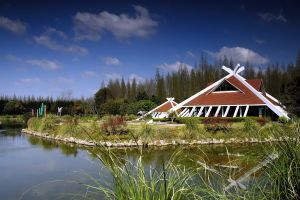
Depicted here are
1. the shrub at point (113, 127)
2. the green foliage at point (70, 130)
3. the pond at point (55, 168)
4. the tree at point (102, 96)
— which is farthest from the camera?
the tree at point (102, 96)

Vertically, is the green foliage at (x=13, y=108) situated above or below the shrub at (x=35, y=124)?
above

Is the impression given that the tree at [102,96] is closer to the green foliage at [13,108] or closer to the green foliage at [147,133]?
the green foliage at [13,108]

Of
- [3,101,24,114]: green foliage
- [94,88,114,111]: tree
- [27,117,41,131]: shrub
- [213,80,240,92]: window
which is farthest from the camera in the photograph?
[94,88,114,111]: tree

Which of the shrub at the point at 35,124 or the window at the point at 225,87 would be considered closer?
the shrub at the point at 35,124

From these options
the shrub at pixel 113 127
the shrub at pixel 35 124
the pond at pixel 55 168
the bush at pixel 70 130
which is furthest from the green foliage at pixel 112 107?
the pond at pixel 55 168

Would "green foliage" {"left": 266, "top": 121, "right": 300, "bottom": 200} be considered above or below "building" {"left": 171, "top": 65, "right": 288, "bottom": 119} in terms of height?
below

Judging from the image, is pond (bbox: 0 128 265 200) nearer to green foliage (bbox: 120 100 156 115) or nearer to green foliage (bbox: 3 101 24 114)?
green foliage (bbox: 120 100 156 115)

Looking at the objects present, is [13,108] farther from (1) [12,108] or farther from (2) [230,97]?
(2) [230,97]

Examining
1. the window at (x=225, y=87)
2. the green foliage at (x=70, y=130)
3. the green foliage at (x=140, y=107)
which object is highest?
the window at (x=225, y=87)

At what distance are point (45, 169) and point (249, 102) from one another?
17.4 metres

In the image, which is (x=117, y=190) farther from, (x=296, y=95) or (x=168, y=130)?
(x=296, y=95)

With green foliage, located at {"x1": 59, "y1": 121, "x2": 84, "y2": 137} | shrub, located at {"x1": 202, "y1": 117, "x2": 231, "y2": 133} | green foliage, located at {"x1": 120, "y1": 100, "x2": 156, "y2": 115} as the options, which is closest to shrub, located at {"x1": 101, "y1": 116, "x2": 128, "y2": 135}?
green foliage, located at {"x1": 59, "y1": 121, "x2": 84, "y2": 137}

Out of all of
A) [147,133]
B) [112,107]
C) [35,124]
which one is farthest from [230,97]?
[112,107]

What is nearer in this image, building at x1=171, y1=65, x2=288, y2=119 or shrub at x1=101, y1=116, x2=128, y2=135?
shrub at x1=101, y1=116, x2=128, y2=135
